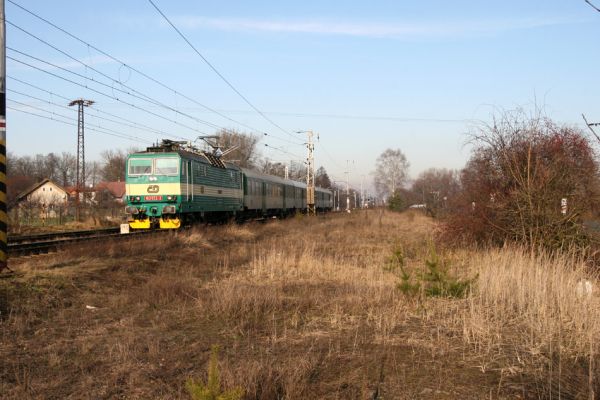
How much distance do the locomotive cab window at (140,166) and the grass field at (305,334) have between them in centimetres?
990

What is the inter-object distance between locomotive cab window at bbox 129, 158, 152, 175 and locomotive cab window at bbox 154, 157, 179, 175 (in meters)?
0.31

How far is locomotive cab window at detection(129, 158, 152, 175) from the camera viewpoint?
20547 millimetres

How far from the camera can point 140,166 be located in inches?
815

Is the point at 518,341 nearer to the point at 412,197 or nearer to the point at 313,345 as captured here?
the point at 313,345

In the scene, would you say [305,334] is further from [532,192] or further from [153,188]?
[153,188]

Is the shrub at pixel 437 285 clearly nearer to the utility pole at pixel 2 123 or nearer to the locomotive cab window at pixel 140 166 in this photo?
the utility pole at pixel 2 123

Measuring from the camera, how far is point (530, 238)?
11578mm

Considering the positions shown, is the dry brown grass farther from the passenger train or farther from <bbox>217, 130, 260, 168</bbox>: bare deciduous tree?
<bbox>217, 130, 260, 168</bbox>: bare deciduous tree

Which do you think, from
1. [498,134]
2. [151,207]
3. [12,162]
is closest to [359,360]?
[498,134]

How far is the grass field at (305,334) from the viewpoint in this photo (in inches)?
175

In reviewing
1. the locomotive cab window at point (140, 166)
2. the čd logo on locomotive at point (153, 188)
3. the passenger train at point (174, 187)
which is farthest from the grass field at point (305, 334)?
the locomotive cab window at point (140, 166)

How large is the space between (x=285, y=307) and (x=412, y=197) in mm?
83964

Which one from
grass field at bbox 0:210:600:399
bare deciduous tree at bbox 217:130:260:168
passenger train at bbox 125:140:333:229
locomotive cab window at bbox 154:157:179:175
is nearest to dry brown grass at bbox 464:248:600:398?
grass field at bbox 0:210:600:399

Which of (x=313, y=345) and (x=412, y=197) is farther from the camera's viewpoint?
(x=412, y=197)
